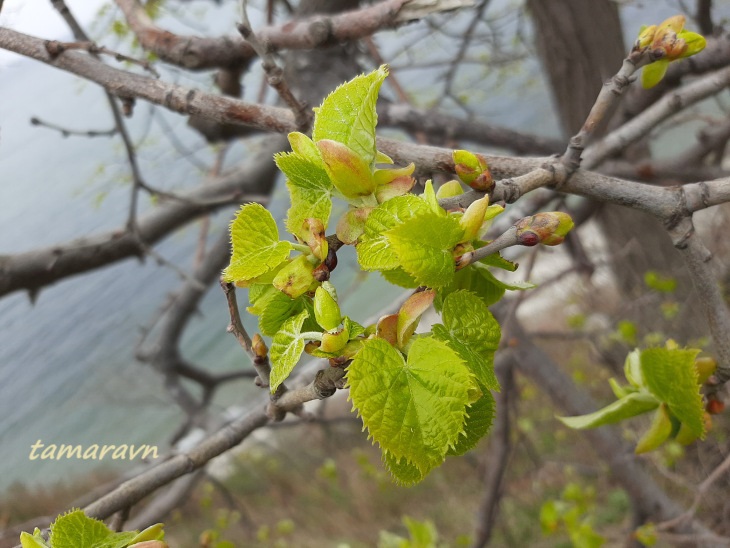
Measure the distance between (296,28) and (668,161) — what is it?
972 millimetres

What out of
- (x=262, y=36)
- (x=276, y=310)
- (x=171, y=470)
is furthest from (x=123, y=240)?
(x=276, y=310)

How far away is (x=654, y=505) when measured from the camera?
1132mm

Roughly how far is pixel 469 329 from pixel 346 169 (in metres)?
0.10

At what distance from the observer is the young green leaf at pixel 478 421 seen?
30 centimetres

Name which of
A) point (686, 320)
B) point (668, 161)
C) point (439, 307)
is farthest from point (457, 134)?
point (686, 320)

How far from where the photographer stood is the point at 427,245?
0.26 metres

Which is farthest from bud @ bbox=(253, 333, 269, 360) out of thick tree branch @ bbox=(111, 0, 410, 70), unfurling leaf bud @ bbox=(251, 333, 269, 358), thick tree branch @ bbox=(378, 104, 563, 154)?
thick tree branch @ bbox=(378, 104, 563, 154)

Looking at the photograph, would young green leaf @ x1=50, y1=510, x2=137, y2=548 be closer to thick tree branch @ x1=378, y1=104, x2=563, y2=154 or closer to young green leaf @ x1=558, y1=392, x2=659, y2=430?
young green leaf @ x1=558, y1=392, x2=659, y2=430

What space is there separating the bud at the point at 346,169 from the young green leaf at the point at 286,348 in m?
0.06

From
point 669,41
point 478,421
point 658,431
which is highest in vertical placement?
point 669,41

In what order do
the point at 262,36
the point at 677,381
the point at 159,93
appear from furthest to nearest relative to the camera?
the point at 262,36
the point at 159,93
the point at 677,381

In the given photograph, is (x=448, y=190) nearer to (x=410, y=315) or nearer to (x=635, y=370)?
(x=410, y=315)

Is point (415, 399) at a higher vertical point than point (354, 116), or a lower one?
lower

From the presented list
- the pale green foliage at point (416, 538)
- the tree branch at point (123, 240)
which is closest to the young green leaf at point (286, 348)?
the tree branch at point (123, 240)
